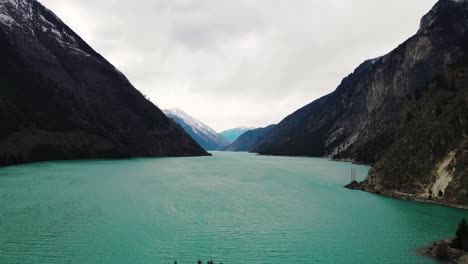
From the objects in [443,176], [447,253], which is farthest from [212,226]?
[443,176]

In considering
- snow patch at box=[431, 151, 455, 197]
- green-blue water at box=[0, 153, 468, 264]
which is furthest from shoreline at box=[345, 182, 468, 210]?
snow patch at box=[431, 151, 455, 197]

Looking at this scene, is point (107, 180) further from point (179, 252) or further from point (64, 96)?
point (64, 96)

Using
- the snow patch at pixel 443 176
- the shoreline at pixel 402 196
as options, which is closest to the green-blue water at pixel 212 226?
the shoreline at pixel 402 196

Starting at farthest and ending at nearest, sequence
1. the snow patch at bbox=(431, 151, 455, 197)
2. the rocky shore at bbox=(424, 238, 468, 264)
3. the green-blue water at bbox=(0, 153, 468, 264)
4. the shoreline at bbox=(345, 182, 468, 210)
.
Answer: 1. the snow patch at bbox=(431, 151, 455, 197)
2. the shoreline at bbox=(345, 182, 468, 210)
3. the green-blue water at bbox=(0, 153, 468, 264)
4. the rocky shore at bbox=(424, 238, 468, 264)

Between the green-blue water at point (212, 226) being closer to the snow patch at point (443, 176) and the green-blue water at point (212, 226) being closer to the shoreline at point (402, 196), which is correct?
the shoreline at point (402, 196)

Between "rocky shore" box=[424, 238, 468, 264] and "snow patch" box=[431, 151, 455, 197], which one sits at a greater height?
"snow patch" box=[431, 151, 455, 197]

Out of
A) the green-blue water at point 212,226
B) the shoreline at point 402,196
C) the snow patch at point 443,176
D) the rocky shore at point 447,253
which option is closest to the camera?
the rocky shore at point 447,253

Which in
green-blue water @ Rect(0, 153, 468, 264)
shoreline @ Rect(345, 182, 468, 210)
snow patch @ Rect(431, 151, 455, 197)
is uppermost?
snow patch @ Rect(431, 151, 455, 197)

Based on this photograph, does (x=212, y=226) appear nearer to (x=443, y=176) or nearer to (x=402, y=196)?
(x=402, y=196)

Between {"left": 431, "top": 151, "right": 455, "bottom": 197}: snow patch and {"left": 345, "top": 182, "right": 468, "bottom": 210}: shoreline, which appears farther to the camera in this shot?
{"left": 431, "top": 151, "right": 455, "bottom": 197}: snow patch

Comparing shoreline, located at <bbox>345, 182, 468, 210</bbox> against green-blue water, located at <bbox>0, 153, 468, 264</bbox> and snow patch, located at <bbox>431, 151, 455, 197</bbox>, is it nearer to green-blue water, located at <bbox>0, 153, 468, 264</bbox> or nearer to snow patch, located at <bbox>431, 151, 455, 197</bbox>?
green-blue water, located at <bbox>0, 153, 468, 264</bbox>
